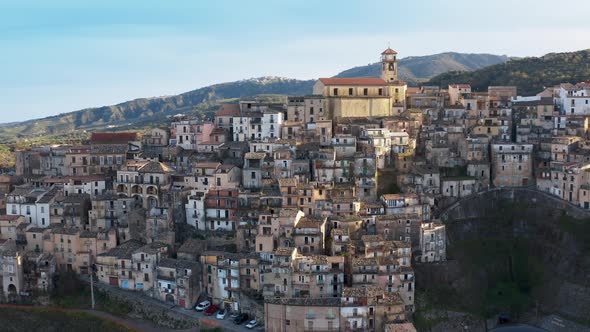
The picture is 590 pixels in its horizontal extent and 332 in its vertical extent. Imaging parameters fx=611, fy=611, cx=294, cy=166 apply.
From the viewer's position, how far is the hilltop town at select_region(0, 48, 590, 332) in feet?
147

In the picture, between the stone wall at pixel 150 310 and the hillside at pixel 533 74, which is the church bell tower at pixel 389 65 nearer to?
the hillside at pixel 533 74

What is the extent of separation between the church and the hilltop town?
0.17m

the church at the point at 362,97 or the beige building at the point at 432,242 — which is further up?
the church at the point at 362,97

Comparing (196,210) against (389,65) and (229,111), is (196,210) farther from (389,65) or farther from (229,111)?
(389,65)

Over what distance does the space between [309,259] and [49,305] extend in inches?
848

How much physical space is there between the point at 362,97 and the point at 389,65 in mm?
11021

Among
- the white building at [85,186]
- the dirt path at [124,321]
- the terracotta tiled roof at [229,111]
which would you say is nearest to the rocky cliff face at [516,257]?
the dirt path at [124,321]

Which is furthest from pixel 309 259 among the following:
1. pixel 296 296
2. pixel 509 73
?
pixel 509 73

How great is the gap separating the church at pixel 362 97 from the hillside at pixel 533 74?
998 inches

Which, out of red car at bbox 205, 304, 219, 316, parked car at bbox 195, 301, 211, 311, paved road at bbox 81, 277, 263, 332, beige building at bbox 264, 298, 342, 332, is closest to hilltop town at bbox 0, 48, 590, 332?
beige building at bbox 264, 298, 342, 332

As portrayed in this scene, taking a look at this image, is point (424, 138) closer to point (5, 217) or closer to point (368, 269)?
point (368, 269)

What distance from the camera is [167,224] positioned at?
52.2m

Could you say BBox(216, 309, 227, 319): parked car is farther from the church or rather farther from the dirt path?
the church

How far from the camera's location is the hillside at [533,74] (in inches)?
3565
